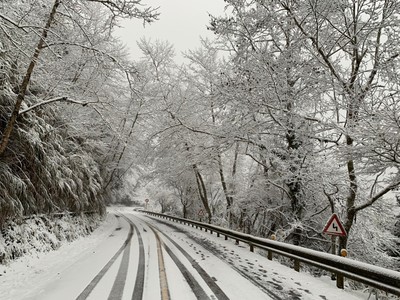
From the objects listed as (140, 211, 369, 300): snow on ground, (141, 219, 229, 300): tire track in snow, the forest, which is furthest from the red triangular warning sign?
(141, 219, 229, 300): tire track in snow

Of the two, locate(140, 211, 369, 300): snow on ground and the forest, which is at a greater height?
the forest

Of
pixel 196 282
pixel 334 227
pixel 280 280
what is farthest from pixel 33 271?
pixel 334 227

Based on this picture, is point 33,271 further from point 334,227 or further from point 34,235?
point 334,227

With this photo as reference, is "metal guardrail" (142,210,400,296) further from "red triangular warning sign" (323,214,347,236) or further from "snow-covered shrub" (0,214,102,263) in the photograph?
"snow-covered shrub" (0,214,102,263)

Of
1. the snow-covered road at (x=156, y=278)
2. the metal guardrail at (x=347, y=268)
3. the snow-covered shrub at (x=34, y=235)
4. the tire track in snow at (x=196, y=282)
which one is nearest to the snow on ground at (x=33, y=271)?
the snow-covered road at (x=156, y=278)

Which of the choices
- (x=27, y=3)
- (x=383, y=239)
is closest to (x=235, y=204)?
(x=383, y=239)

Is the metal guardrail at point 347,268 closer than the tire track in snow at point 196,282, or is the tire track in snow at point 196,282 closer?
the metal guardrail at point 347,268

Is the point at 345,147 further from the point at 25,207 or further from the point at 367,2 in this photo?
the point at 25,207

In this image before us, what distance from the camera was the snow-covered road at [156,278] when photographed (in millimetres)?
6066

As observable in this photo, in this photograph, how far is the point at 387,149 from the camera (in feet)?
21.1

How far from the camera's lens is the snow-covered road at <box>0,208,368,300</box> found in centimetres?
607

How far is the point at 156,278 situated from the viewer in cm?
711

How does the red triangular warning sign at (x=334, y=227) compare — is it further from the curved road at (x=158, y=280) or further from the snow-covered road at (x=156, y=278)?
the curved road at (x=158, y=280)

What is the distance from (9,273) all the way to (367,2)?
12.5 metres
